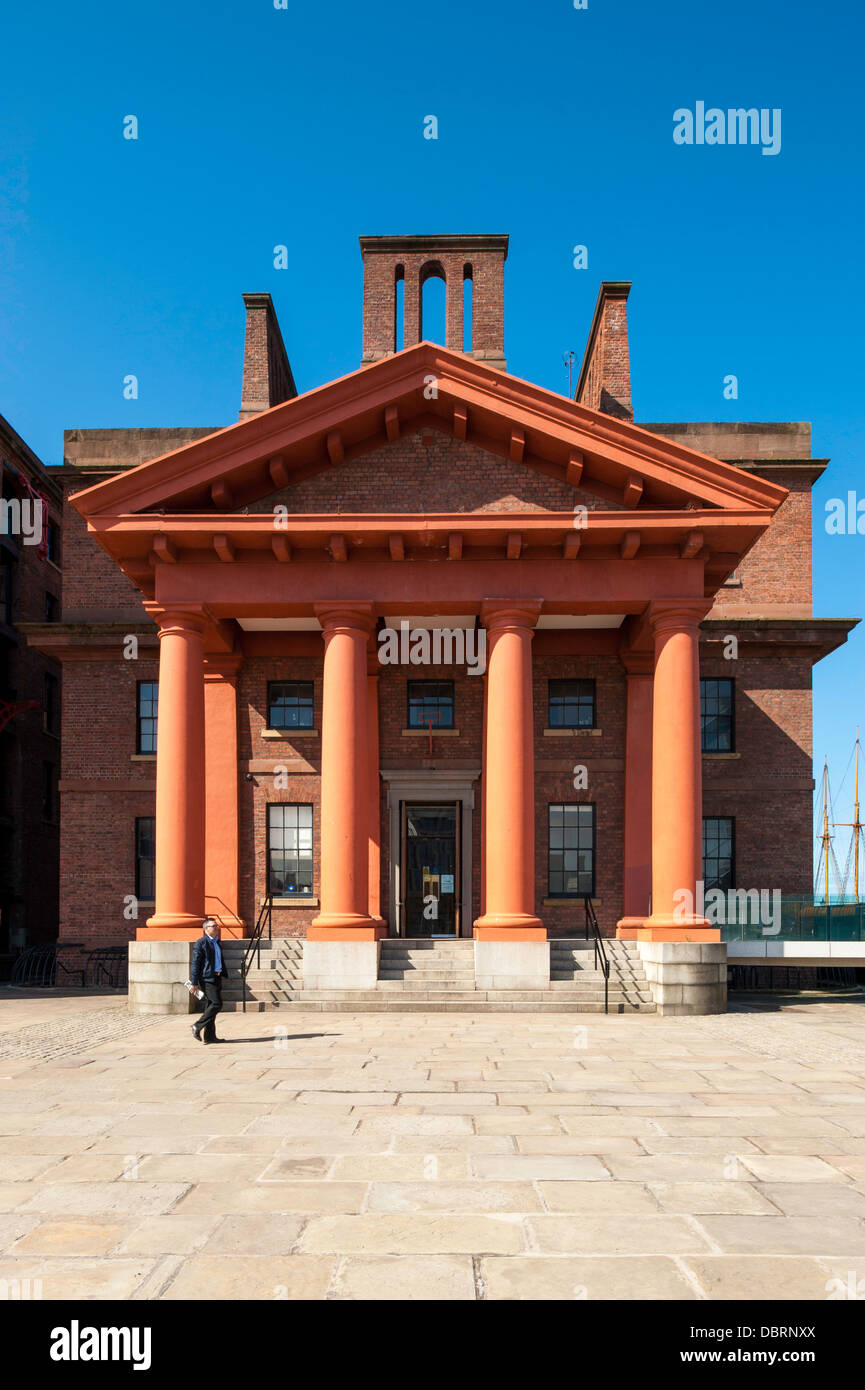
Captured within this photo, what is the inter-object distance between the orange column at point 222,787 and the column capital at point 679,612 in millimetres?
9673

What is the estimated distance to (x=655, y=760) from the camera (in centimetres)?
1956

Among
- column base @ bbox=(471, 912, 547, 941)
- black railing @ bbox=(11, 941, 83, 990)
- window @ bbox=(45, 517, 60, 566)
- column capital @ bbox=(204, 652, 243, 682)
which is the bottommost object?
black railing @ bbox=(11, 941, 83, 990)

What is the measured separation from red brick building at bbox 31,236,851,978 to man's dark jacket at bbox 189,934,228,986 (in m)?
4.61

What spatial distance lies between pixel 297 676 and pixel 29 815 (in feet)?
52.1

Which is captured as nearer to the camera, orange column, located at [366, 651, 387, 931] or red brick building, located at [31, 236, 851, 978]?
red brick building, located at [31, 236, 851, 978]

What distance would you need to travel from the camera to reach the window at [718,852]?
83.3 feet

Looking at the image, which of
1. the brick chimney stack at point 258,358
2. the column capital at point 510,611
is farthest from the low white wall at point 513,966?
the brick chimney stack at point 258,358

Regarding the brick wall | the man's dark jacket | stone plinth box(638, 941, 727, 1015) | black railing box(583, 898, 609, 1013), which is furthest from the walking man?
the brick wall

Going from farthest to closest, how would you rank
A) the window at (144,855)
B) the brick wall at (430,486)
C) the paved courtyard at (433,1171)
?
the window at (144,855) → the brick wall at (430,486) → the paved courtyard at (433,1171)

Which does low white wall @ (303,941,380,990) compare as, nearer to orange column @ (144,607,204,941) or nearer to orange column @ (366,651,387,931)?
orange column @ (144,607,204,941)

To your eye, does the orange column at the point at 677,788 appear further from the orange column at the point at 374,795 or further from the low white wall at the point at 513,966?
the orange column at the point at 374,795

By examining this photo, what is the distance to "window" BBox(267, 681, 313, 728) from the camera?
2473 centimetres

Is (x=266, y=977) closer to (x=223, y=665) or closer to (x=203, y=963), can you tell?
(x=203, y=963)

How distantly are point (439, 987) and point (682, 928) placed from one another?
4380 millimetres
